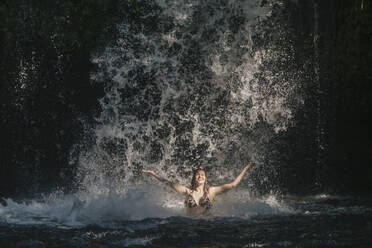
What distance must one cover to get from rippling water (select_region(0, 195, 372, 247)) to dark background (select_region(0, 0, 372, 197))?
378 cm

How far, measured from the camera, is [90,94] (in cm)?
1430

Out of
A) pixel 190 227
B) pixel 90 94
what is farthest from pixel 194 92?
pixel 190 227

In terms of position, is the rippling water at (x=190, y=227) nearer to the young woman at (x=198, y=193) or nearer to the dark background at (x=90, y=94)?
the young woman at (x=198, y=193)

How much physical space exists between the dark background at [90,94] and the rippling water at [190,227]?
12.4 feet

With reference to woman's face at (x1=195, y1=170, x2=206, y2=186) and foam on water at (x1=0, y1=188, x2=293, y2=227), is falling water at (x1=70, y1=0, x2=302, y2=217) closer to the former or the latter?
foam on water at (x1=0, y1=188, x2=293, y2=227)

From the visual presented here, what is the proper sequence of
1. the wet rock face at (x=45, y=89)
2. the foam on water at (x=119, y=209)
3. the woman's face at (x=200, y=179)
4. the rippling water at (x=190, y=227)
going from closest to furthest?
the rippling water at (x=190, y=227) < the foam on water at (x=119, y=209) < the woman's face at (x=200, y=179) < the wet rock face at (x=45, y=89)

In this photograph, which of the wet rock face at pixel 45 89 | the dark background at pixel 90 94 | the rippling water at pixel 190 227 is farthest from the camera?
the wet rock face at pixel 45 89

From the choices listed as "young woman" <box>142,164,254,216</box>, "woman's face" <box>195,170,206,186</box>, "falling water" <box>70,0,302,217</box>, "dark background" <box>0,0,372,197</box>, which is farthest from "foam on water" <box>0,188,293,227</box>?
"dark background" <box>0,0,372,197</box>

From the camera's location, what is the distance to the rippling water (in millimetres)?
6793

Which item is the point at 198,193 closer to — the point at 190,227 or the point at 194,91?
the point at 190,227

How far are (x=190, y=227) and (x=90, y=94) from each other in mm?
7254

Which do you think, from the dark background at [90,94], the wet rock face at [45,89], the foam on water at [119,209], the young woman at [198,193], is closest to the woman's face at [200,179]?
the young woman at [198,193]

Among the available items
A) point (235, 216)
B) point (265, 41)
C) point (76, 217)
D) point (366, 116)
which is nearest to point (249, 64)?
point (265, 41)

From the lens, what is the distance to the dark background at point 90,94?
1366 cm
